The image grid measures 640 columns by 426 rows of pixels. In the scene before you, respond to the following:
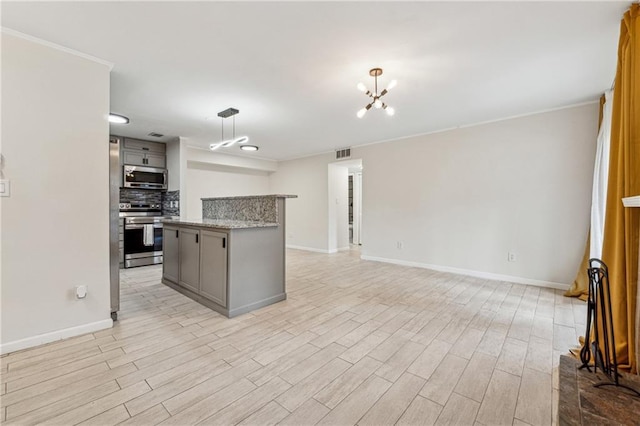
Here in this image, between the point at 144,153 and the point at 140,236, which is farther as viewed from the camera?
the point at 144,153

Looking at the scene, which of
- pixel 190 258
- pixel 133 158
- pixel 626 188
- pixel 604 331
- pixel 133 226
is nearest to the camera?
pixel 604 331

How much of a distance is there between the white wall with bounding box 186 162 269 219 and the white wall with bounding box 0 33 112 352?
383 cm

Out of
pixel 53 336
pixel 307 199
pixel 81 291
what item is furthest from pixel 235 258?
pixel 307 199

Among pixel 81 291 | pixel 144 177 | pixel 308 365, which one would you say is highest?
pixel 144 177

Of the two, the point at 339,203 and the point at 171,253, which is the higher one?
the point at 339,203

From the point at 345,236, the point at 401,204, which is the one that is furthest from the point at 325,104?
the point at 345,236

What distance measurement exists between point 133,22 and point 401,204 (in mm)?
4752

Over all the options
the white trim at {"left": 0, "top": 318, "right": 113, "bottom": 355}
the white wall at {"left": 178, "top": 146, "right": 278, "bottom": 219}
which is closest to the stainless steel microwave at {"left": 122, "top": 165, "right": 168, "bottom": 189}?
the white wall at {"left": 178, "top": 146, "right": 278, "bottom": 219}

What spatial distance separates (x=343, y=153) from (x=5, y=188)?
5.42 metres

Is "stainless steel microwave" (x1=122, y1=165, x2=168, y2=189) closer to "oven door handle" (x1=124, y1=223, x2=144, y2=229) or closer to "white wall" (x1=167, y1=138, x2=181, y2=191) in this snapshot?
"white wall" (x1=167, y1=138, x2=181, y2=191)

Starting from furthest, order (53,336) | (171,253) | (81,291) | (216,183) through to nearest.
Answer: (216,183) < (171,253) < (81,291) < (53,336)

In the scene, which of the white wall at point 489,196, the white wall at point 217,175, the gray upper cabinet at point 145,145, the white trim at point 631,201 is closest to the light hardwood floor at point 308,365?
the white wall at point 489,196

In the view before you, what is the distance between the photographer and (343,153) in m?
6.42

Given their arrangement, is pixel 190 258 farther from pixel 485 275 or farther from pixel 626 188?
pixel 485 275
